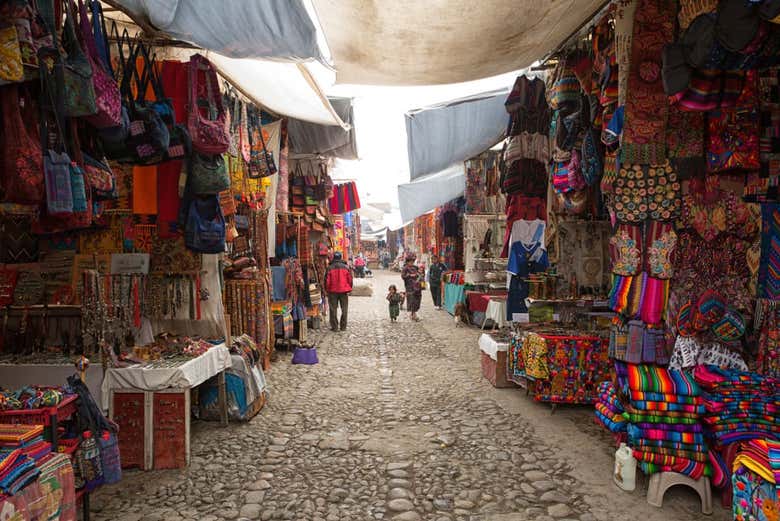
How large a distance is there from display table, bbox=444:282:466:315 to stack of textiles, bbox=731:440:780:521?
31.2 feet

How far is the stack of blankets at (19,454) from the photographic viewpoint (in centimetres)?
227

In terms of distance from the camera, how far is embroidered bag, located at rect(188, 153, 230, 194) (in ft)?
14.2

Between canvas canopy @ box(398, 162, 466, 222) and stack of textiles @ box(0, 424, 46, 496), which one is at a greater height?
canvas canopy @ box(398, 162, 466, 222)

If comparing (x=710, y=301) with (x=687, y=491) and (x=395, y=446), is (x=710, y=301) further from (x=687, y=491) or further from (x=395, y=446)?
(x=395, y=446)

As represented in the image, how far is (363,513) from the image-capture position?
349 centimetres

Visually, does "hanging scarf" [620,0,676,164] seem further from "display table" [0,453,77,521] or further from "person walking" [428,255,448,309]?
"person walking" [428,255,448,309]

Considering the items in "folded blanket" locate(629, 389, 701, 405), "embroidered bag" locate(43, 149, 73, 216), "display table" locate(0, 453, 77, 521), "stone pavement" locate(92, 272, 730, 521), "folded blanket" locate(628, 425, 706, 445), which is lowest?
"stone pavement" locate(92, 272, 730, 521)

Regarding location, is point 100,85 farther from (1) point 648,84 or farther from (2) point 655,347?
(2) point 655,347

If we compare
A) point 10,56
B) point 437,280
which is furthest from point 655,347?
point 437,280

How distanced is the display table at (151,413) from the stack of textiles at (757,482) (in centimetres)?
386

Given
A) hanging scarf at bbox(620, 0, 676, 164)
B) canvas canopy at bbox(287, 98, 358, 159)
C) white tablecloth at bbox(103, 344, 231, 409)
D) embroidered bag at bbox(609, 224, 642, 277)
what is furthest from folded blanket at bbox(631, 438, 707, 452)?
canvas canopy at bbox(287, 98, 358, 159)

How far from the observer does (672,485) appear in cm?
357

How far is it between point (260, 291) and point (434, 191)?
7.68 m

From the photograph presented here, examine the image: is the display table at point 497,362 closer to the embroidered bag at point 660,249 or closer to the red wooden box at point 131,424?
the embroidered bag at point 660,249
